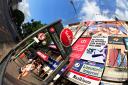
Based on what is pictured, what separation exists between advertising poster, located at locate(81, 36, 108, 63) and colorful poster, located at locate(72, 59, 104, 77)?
51 centimetres

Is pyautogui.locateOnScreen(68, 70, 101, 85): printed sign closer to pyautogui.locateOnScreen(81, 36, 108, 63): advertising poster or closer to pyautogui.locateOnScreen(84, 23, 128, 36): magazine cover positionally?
pyautogui.locateOnScreen(81, 36, 108, 63): advertising poster

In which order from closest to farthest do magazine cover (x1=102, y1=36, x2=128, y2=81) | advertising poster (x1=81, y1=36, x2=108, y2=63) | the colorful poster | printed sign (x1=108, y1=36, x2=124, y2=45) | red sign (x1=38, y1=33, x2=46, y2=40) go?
1. magazine cover (x1=102, y1=36, x2=128, y2=81)
2. the colorful poster
3. red sign (x1=38, y1=33, x2=46, y2=40)
4. advertising poster (x1=81, y1=36, x2=108, y2=63)
5. printed sign (x1=108, y1=36, x2=124, y2=45)

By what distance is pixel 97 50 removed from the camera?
3519 centimetres

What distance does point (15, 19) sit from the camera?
7519 cm

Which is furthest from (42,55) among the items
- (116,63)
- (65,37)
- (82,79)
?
(116,63)

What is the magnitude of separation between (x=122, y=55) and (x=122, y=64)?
1217mm

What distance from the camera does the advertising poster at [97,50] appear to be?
34.1 m

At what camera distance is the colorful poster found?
32.4 m

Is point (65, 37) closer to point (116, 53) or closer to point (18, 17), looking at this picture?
point (116, 53)

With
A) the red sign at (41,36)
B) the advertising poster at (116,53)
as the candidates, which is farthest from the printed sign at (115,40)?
the red sign at (41,36)

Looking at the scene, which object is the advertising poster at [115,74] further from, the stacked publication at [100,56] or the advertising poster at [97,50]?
the advertising poster at [97,50]

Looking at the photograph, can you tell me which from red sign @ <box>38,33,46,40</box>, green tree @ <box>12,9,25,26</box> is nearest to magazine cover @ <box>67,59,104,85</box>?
red sign @ <box>38,33,46,40</box>

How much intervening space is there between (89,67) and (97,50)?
260 centimetres

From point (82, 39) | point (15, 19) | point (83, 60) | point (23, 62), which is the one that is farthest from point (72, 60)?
point (15, 19)
